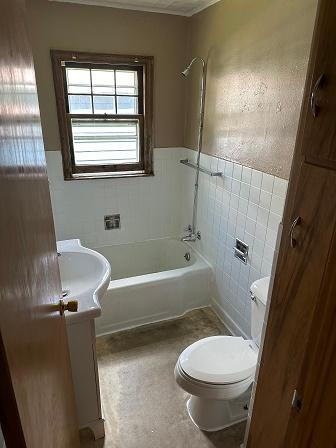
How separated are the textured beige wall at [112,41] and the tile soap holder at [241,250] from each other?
49.9 inches

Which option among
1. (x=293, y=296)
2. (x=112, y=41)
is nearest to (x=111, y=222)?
(x=112, y=41)


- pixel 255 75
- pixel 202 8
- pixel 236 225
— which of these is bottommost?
pixel 236 225

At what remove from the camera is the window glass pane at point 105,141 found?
8.61ft

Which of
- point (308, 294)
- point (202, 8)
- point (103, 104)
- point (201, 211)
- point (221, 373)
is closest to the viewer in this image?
point (308, 294)

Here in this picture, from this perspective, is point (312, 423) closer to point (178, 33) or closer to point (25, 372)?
point (25, 372)

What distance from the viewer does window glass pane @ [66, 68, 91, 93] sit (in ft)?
8.00

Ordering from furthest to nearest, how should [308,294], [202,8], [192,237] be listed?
[192,237], [202,8], [308,294]

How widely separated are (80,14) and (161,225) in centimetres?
189

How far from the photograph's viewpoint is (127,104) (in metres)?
2.66

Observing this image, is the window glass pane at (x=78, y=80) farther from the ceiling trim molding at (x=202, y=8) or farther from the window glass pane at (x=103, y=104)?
the ceiling trim molding at (x=202, y=8)

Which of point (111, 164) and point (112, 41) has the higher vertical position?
point (112, 41)

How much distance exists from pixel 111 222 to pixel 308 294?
2.31 meters

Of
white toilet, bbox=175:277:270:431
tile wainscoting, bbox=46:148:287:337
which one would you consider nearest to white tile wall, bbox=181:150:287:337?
tile wainscoting, bbox=46:148:287:337

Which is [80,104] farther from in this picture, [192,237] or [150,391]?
[150,391]
